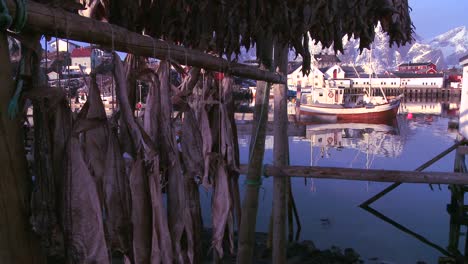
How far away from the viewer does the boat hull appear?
39.1 m

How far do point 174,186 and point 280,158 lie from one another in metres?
2.98

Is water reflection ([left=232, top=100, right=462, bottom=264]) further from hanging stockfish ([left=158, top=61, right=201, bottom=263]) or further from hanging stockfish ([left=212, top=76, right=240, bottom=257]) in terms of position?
hanging stockfish ([left=158, top=61, right=201, bottom=263])

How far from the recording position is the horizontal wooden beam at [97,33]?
113 centimetres

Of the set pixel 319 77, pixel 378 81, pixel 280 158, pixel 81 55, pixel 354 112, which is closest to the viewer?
pixel 280 158

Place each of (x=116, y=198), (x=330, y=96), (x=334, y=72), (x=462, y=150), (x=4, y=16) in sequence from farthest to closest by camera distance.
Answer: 1. (x=334, y=72)
2. (x=330, y=96)
3. (x=462, y=150)
4. (x=116, y=198)
5. (x=4, y=16)

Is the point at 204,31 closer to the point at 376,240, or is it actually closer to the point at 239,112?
the point at 376,240

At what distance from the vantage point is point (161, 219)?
1.66 meters

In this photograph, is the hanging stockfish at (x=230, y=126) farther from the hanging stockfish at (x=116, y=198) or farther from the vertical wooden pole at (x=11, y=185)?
the vertical wooden pole at (x=11, y=185)

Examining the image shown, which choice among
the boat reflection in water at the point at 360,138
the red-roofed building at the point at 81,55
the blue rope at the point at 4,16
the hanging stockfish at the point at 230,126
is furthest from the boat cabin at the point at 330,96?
the blue rope at the point at 4,16

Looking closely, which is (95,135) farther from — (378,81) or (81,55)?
(378,81)

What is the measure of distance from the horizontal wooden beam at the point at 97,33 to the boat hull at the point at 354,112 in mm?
39277

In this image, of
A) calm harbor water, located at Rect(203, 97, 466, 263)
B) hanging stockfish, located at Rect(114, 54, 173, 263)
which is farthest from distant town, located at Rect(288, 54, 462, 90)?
hanging stockfish, located at Rect(114, 54, 173, 263)

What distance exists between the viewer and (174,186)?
1.80 m

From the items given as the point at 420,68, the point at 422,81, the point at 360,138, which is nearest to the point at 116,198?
the point at 360,138
